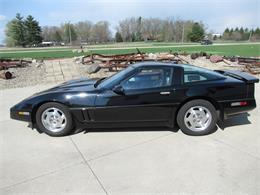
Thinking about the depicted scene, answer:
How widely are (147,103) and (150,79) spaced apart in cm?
46

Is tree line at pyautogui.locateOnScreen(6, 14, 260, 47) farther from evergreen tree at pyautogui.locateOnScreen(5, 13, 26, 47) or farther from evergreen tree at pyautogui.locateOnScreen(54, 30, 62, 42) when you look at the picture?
evergreen tree at pyautogui.locateOnScreen(5, 13, 26, 47)

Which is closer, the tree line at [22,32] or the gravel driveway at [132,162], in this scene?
the gravel driveway at [132,162]

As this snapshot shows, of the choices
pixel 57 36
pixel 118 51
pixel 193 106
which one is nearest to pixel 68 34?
pixel 57 36

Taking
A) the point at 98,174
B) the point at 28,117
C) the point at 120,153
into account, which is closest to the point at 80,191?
the point at 98,174

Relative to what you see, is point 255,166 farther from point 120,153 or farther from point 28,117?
point 28,117

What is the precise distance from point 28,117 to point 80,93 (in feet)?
3.35

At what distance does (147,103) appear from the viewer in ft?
12.4

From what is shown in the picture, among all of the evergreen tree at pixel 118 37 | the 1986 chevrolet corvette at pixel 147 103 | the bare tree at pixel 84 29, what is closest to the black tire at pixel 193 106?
the 1986 chevrolet corvette at pixel 147 103

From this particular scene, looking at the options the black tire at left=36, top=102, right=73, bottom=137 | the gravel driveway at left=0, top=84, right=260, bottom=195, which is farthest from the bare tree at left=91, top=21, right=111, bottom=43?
the gravel driveway at left=0, top=84, right=260, bottom=195

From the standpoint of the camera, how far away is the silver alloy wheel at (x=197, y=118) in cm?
384

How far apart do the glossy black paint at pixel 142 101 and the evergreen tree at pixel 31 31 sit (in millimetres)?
78416

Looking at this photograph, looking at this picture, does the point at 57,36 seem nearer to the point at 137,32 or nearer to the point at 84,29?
the point at 84,29

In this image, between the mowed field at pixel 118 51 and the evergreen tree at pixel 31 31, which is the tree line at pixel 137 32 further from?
the mowed field at pixel 118 51

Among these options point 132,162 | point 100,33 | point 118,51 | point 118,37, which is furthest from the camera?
point 100,33
